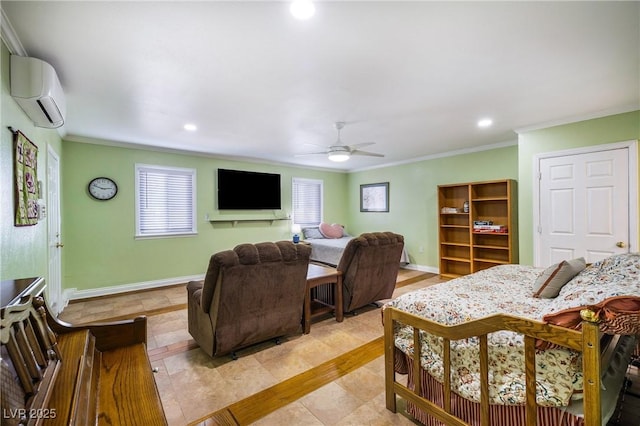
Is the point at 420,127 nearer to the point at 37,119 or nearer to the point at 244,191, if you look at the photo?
the point at 244,191

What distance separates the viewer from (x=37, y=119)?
236 centimetres

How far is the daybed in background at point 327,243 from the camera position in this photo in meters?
5.53

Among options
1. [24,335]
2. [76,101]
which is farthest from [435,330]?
[76,101]

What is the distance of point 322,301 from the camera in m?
3.81

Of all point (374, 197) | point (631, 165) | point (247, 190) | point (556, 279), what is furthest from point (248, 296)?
point (374, 197)

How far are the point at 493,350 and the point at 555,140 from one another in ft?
11.6

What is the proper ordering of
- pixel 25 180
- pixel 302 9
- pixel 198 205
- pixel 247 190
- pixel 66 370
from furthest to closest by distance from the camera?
pixel 247 190
pixel 198 205
pixel 25 180
pixel 302 9
pixel 66 370

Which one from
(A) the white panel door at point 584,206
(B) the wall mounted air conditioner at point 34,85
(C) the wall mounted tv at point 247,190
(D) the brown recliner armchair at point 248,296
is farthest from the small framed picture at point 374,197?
(B) the wall mounted air conditioner at point 34,85

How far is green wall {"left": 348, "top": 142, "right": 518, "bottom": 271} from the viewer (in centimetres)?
496

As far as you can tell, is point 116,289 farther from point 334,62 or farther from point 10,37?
point 334,62

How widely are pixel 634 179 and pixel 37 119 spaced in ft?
19.3

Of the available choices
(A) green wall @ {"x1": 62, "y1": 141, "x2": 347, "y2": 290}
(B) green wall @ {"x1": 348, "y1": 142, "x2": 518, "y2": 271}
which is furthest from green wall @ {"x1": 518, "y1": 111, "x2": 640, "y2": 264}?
(A) green wall @ {"x1": 62, "y1": 141, "x2": 347, "y2": 290}

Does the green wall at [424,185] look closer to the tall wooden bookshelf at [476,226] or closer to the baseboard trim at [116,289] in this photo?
the tall wooden bookshelf at [476,226]

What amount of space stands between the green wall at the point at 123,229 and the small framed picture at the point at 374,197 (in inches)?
121
